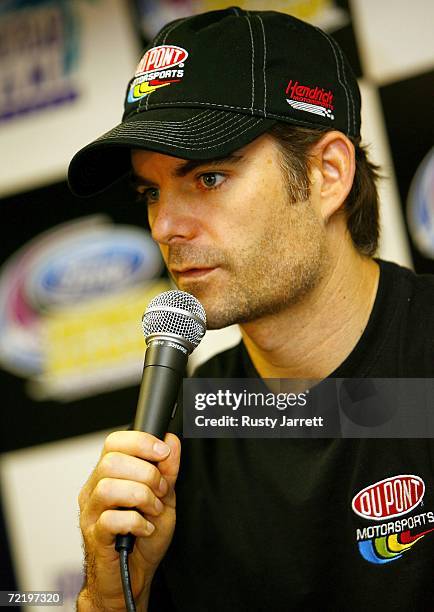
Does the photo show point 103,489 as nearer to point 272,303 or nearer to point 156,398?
point 156,398

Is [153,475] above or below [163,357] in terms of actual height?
below

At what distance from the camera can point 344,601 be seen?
1124mm

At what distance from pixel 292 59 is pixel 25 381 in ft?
4.19

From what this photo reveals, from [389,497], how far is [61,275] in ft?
4.23

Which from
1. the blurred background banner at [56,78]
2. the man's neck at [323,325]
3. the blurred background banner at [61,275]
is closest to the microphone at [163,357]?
the man's neck at [323,325]

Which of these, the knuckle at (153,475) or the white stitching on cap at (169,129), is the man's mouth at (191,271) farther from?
the knuckle at (153,475)

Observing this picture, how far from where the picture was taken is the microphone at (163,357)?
911 mm

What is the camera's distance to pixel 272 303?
4.02ft

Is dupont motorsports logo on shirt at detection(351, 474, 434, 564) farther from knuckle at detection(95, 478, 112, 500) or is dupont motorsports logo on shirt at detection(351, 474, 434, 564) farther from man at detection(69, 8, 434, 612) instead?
knuckle at detection(95, 478, 112, 500)

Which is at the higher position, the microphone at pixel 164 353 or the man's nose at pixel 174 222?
the man's nose at pixel 174 222

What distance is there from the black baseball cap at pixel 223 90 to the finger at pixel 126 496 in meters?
0.43

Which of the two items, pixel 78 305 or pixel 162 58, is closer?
pixel 162 58

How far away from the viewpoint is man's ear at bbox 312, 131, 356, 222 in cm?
127

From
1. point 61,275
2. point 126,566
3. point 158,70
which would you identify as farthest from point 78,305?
point 126,566
